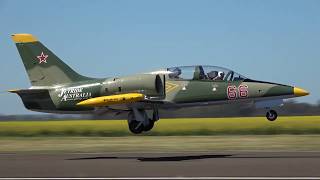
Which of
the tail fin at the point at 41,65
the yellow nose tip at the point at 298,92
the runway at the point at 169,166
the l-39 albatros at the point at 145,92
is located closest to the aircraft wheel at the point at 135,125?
the l-39 albatros at the point at 145,92

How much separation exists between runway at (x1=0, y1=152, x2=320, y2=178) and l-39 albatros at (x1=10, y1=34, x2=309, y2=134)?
2.54 meters

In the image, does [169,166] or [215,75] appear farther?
[215,75]

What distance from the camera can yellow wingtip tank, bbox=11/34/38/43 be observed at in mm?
26331

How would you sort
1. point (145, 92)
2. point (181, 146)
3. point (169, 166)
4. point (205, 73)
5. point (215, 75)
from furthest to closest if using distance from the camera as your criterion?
point (181, 146) → point (145, 92) → point (205, 73) → point (215, 75) → point (169, 166)

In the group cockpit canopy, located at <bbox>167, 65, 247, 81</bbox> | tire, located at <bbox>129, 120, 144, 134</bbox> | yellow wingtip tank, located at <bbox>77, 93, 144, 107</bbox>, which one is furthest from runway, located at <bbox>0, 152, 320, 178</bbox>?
cockpit canopy, located at <bbox>167, 65, 247, 81</bbox>

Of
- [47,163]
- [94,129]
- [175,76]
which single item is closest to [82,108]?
[175,76]

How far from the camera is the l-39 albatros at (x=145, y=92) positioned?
74.0 feet

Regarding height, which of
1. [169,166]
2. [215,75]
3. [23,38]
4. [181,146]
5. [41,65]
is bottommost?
[181,146]

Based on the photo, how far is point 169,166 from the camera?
16969 mm

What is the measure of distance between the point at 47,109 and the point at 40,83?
1505 mm

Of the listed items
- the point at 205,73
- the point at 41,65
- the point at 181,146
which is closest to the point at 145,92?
the point at 205,73

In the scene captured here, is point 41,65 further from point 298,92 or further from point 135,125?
point 298,92

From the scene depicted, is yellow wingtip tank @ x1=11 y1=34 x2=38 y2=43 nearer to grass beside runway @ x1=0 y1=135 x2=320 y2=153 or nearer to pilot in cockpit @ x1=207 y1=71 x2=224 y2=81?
grass beside runway @ x1=0 y1=135 x2=320 y2=153

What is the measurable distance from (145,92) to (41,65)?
579 cm
